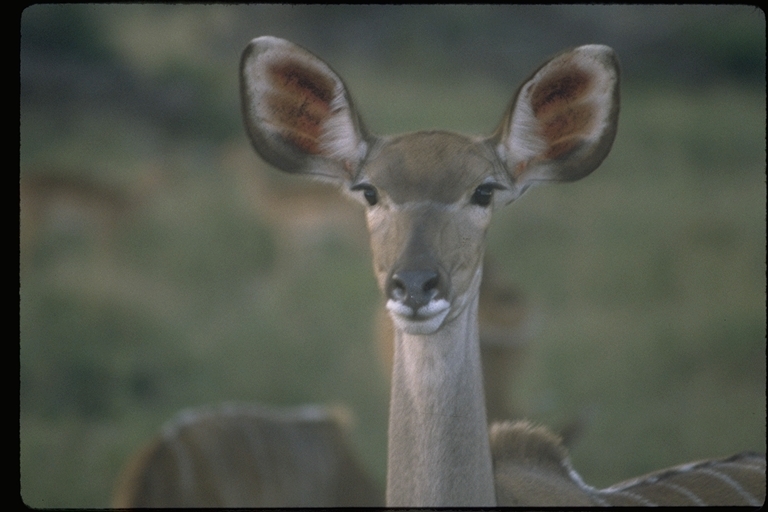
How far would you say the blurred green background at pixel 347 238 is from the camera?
4.21 meters

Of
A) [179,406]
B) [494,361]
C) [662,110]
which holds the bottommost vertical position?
[179,406]

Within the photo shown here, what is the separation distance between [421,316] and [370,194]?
0.25 m

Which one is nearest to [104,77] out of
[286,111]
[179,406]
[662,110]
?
[179,406]

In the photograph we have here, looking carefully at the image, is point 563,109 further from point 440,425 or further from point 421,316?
point 440,425

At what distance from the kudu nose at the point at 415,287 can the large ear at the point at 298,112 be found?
28 centimetres

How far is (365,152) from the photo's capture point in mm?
1626

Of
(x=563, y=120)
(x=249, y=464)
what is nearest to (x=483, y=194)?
(x=563, y=120)

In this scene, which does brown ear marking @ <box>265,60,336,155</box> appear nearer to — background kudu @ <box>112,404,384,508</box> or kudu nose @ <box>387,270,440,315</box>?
kudu nose @ <box>387,270,440,315</box>

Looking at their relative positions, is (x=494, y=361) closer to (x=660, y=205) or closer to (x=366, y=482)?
(x=366, y=482)

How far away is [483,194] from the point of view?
1.57 metres

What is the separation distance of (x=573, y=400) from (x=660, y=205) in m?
1.00

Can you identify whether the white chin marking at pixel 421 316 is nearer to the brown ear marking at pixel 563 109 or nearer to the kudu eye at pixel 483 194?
the kudu eye at pixel 483 194

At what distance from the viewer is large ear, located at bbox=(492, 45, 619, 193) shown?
1.59 metres

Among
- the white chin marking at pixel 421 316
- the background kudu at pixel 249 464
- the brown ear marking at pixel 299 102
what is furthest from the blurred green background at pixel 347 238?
the white chin marking at pixel 421 316
